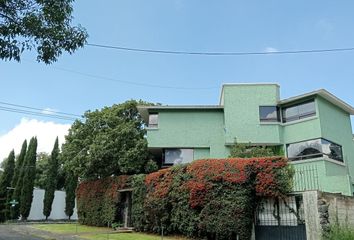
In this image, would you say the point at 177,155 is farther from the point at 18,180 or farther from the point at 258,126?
the point at 18,180

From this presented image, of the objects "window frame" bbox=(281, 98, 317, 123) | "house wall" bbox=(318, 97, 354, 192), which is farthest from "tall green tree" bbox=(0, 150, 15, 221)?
"house wall" bbox=(318, 97, 354, 192)

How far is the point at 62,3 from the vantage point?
7.71m

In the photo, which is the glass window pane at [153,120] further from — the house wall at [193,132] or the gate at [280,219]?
the gate at [280,219]

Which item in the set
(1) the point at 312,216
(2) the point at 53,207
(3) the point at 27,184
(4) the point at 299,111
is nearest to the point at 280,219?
(1) the point at 312,216

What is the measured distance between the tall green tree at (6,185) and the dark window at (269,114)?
99.3 ft

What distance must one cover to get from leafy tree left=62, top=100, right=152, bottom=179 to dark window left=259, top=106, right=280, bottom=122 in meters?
9.42

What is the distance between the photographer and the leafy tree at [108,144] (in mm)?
28312

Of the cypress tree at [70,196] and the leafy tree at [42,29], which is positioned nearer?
the leafy tree at [42,29]

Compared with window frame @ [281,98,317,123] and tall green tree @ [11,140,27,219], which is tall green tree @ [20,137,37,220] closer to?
tall green tree @ [11,140,27,219]

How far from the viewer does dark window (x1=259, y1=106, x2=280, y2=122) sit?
2775cm

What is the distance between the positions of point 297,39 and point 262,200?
8.14 m

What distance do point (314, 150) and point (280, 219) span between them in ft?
30.2

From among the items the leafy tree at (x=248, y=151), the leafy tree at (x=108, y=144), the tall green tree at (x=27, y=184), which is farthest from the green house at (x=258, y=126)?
the tall green tree at (x=27, y=184)

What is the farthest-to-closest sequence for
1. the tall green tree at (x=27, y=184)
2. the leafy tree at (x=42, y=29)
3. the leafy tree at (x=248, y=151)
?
the tall green tree at (x=27, y=184)
the leafy tree at (x=248, y=151)
the leafy tree at (x=42, y=29)
